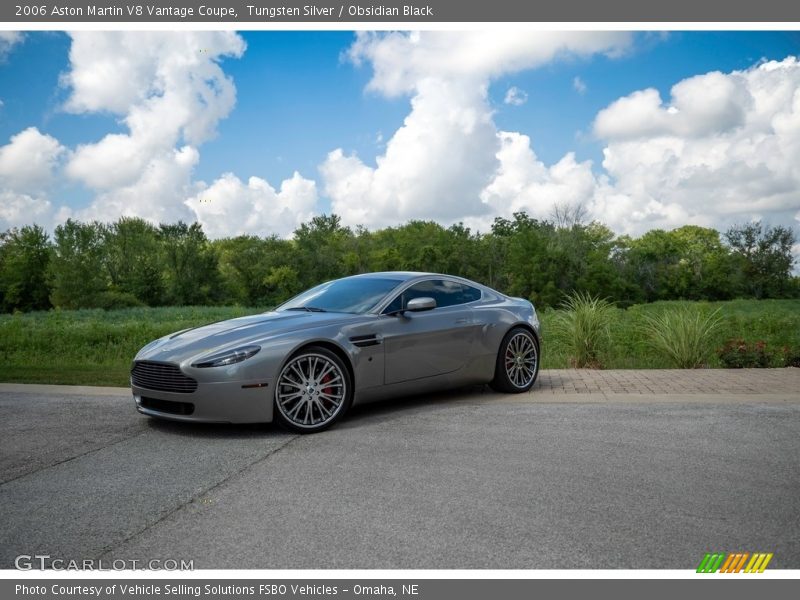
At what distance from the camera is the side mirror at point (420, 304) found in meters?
6.96

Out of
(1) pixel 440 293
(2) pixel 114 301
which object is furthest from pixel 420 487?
(2) pixel 114 301

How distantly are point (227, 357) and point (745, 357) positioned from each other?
8.40 m

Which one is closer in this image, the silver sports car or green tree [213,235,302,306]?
the silver sports car

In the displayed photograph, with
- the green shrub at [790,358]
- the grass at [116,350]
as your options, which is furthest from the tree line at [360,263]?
the green shrub at [790,358]


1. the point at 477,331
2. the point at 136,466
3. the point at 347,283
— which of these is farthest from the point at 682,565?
the point at 347,283

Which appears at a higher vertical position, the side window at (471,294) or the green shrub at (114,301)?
the green shrub at (114,301)

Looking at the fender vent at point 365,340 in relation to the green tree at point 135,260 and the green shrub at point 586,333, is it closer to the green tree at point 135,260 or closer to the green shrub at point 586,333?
the green shrub at point 586,333

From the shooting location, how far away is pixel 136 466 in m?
5.16

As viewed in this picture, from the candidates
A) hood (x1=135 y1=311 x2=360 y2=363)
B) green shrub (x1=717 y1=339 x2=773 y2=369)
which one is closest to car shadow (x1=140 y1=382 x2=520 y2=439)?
hood (x1=135 y1=311 x2=360 y2=363)

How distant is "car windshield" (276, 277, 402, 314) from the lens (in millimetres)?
7294

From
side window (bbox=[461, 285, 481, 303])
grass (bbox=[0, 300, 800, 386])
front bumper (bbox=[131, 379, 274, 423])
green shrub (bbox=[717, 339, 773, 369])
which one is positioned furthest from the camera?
grass (bbox=[0, 300, 800, 386])

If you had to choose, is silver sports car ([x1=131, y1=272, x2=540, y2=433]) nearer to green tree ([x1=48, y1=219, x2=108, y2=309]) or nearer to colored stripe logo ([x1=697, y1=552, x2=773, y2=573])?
colored stripe logo ([x1=697, y1=552, x2=773, y2=573])

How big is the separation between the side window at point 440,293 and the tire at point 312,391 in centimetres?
104

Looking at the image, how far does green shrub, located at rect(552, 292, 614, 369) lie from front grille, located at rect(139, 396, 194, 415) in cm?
730
